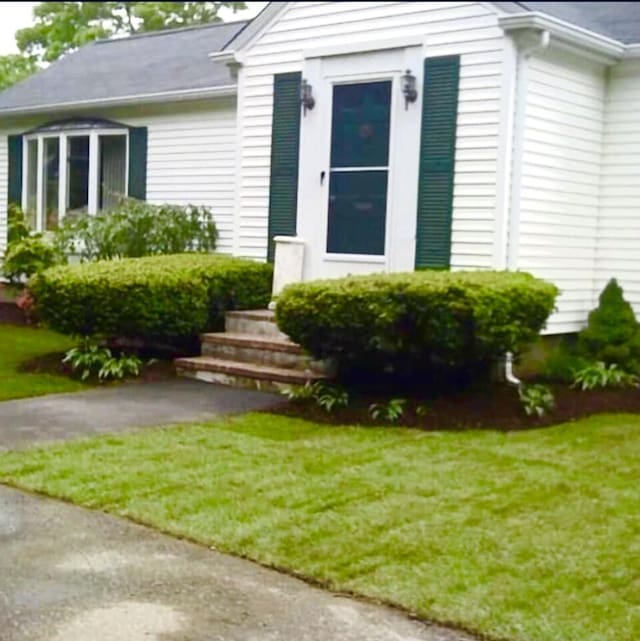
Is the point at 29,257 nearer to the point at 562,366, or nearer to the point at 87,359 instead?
the point at 87,359

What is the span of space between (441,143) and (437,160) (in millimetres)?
156

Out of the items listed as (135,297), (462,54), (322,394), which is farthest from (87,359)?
(462,54)

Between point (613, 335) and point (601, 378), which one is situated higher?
point (613, 335)

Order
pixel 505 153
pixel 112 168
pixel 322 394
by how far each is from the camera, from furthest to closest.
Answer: pixel 112 168
pixel 505 153
pixel 322 394

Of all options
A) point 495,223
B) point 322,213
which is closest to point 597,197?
point 495,223

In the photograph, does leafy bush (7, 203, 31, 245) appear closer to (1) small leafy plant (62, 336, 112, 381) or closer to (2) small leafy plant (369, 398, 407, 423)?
(1) small leafy plant (62, 336, 112, 381)

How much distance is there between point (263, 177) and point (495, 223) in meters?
2.85

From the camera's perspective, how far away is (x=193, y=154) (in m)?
12.7

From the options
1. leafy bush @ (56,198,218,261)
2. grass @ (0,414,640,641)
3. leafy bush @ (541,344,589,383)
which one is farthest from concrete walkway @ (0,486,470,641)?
leafy bush @ (56,198,218,261)

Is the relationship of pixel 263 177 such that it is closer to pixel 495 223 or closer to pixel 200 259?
pixel 200 259

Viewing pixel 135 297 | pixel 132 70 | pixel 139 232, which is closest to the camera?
pixel 135 297

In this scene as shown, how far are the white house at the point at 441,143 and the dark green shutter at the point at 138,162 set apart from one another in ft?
6.38

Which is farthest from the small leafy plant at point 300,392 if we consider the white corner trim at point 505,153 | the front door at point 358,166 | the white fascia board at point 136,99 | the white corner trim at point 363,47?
the white fascia board at point 136,99

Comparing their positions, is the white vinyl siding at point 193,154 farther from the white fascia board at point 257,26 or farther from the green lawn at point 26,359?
the green lawn at point 26,359
